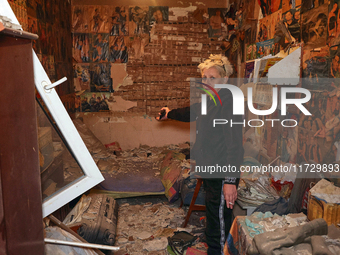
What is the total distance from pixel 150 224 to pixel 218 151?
155 centimetres

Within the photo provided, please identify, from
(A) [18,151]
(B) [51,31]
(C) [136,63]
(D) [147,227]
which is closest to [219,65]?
(A) [18,151]

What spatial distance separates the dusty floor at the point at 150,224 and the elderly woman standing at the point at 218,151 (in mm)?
629

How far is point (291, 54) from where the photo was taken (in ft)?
8.24

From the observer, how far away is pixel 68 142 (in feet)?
3.71

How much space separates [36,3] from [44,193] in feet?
10.7

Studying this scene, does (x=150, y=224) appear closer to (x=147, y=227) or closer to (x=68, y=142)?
(x=147, y=227)

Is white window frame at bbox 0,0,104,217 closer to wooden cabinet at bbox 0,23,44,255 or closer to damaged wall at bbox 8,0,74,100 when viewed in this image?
wooden cabinet at bbox 0,23,44,255

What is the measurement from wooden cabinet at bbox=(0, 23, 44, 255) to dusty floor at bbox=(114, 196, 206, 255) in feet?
7.06

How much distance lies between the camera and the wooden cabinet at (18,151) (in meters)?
0.71

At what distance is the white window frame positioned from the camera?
98cm

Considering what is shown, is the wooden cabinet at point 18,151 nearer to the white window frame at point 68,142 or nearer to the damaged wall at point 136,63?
the white window frame at point 68,142

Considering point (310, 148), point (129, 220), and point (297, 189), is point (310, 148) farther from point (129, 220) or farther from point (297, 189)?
point (129, 220)

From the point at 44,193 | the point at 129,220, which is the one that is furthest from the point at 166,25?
the point at 44,193

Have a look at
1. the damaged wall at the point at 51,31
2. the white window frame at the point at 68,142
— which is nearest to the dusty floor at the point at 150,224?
the white window frame at the point at 68,142
